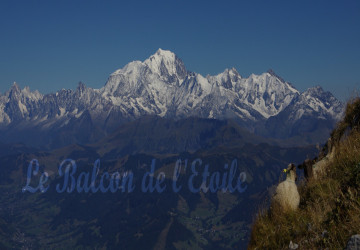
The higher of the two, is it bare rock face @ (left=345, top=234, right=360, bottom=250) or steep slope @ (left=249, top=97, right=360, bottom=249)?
steep slope @ (left=249, top=97, right=360, bottom=249)

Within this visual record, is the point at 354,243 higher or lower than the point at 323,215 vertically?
lower

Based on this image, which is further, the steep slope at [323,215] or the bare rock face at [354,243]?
the steep slope at [323,215]

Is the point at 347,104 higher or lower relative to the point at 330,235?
higher

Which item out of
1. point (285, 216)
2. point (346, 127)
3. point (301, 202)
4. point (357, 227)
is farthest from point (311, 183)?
point (346, 127)

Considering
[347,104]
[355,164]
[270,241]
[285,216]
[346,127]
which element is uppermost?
[347,104]

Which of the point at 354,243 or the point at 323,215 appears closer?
the point at 354,243

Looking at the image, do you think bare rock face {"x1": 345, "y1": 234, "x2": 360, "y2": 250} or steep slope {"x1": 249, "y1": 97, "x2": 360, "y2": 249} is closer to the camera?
bare rock face {"x1": 345, "y1": 234, "x2": 360, "y2": 250}

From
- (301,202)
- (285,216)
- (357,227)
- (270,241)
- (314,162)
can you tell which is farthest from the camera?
(314,162)

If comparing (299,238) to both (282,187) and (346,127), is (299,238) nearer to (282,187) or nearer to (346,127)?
(282,187)

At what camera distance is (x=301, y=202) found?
1324 centimetres

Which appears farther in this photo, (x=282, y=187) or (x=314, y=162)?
(x=314, y=162)

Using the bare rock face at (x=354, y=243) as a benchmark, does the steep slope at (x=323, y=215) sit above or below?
above

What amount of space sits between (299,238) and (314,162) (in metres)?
7.53

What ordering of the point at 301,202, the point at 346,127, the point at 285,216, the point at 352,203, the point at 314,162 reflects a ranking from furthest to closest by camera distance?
1. the point at 346,127
2. the point at 314,162
3. the point at 301,202
4. the point at 285,216
5. the point at 352,203
